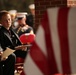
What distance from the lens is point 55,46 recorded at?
4.27 metres

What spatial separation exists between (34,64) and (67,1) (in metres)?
4.95

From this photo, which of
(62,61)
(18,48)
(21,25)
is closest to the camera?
(62,61)

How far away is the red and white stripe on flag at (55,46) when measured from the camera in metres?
4.20

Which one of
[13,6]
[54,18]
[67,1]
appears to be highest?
[54,18]

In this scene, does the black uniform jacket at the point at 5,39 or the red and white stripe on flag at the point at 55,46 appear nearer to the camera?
the red and white stripe on flag at the point at 55,46

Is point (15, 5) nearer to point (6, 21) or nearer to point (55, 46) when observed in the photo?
point (6, 21)

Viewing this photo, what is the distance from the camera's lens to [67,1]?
9.20 m

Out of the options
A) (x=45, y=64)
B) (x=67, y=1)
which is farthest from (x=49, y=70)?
(x=67, y=1)

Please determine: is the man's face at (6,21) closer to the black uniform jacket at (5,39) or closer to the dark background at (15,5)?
the black uniform jacket at (5,39)

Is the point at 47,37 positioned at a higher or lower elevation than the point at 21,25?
higher

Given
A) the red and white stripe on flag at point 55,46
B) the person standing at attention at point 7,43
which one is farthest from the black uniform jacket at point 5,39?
the red and white stripe on flag at point 55,46

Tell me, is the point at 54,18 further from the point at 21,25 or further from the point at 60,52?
the point at 21,25

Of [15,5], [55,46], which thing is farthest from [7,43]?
[15,5]

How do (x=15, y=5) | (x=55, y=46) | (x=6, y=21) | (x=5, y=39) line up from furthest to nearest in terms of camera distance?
(x=15, y=5) < (x=6, y=21) < (x=5, y=39) < (x=55, y=46)
